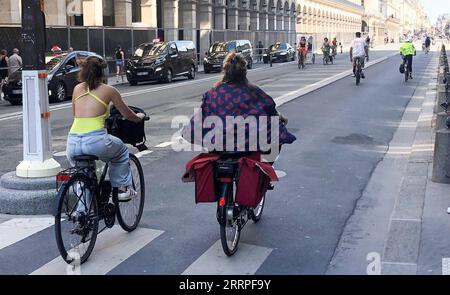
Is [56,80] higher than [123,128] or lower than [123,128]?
lower

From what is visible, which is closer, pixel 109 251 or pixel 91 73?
pixel 91 73

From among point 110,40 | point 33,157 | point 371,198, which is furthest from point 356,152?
point 110,40

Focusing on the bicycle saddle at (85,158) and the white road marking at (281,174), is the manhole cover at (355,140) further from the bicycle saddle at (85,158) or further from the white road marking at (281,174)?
the bicycle saddle at (85,158)

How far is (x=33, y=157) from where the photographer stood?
689 centimetres

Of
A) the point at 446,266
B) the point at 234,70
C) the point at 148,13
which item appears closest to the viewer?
the point at 446,266

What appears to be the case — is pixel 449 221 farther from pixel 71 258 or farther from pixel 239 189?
pixel 71 258

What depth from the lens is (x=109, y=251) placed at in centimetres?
556

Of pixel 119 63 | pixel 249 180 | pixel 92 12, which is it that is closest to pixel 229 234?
pixel 249 180

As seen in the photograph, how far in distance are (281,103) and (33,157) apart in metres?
10.8

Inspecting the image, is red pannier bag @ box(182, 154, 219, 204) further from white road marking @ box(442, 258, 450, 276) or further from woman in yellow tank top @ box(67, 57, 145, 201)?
white road marking @ box(442, 258, 450, 276)

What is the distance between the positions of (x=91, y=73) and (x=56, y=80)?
16118 millimetres

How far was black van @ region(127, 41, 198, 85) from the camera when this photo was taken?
28.1 meters

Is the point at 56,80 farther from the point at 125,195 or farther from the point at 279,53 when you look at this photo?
the point at 279,53

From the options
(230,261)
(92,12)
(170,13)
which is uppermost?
(170,13)
